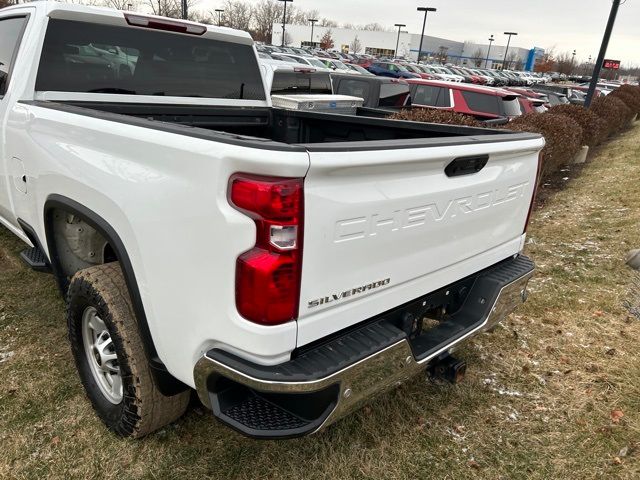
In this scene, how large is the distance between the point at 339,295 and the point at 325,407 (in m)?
0.43

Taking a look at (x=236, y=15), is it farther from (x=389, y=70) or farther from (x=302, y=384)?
(x=302, y=384)

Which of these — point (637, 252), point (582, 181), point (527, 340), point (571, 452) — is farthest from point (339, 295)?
point (582, 181)

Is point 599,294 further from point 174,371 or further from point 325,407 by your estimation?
point 174,371

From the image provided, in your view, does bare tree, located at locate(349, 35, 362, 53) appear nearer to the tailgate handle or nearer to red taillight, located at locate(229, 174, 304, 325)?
the tailgate handle

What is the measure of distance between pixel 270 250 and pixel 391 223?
1.77ft

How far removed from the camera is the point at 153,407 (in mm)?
2414

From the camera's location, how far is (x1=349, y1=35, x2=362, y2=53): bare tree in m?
88.9

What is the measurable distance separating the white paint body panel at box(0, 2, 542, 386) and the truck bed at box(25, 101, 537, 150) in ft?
0.82

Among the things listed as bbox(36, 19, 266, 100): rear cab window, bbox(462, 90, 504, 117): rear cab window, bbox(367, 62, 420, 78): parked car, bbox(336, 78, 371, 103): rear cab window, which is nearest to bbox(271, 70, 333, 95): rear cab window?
bbox(336, 78, 371, 103): rear cab window

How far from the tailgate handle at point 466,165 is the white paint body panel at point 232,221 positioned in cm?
4

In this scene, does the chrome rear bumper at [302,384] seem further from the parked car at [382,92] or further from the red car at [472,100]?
the red car at [472,100]

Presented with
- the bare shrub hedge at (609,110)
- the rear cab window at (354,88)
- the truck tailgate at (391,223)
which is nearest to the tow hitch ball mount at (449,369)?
the truck tailgate at (391,223)

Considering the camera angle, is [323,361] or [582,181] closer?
[323,361]

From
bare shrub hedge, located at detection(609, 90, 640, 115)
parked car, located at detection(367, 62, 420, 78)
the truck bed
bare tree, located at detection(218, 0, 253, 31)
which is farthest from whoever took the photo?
bare tree, located at detection(218, 0, 253, 31)
